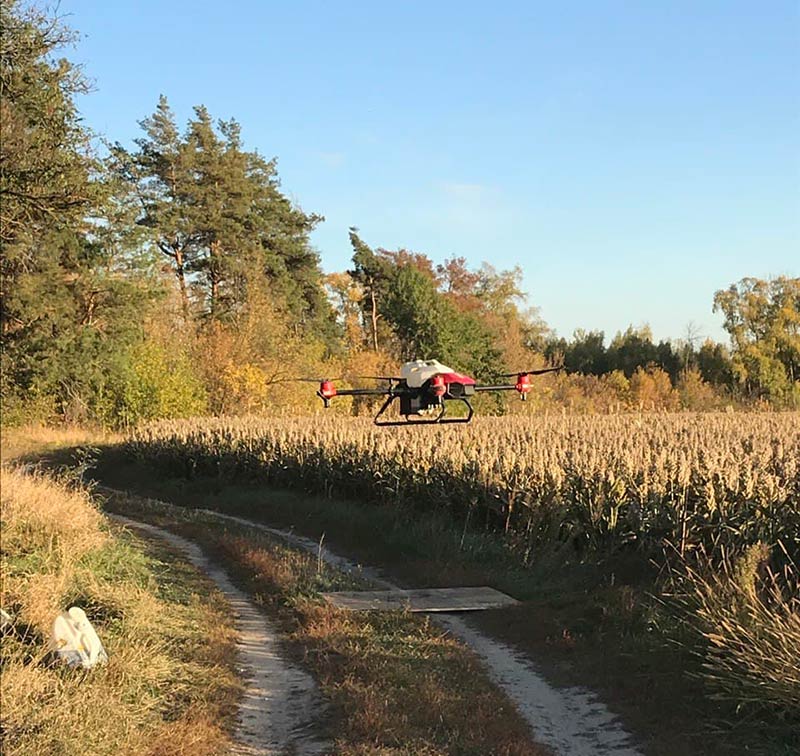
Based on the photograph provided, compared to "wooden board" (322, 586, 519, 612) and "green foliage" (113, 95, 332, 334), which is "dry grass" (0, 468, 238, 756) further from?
"green foliage" (113, 95, 332, 334)

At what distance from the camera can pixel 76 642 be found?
691cm

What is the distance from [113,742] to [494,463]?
1094 centimetres

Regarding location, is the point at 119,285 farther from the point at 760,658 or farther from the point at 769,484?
the point at 769,484

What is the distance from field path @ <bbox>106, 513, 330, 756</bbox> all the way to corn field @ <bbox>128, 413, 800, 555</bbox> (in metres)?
5.44

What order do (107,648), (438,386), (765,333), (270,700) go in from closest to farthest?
(438,386), (107,648), (270,700), (765,333)

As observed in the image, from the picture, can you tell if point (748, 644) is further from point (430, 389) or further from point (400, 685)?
point (430, 389)

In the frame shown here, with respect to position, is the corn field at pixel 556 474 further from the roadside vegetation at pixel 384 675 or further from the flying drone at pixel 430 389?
the flying drone at pixel 430 389

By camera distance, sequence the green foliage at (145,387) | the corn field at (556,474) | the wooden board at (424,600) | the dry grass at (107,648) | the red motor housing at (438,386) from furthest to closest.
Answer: the corn field at (556,474)
the wooden board at (424,600)
the green foliage at (145,387)
the red motor housing at (438,386)
the dry grass at (107,648)

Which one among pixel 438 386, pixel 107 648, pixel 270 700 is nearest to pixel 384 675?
pixel 270 700

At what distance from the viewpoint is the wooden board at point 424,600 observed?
1113 cm

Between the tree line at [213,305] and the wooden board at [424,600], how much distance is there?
3.94m

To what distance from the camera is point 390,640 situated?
9.37 m

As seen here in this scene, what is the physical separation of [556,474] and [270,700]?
7.77 m

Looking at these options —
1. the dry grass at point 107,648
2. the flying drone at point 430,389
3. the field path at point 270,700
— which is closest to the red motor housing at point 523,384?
the flying drone at point 430,389
